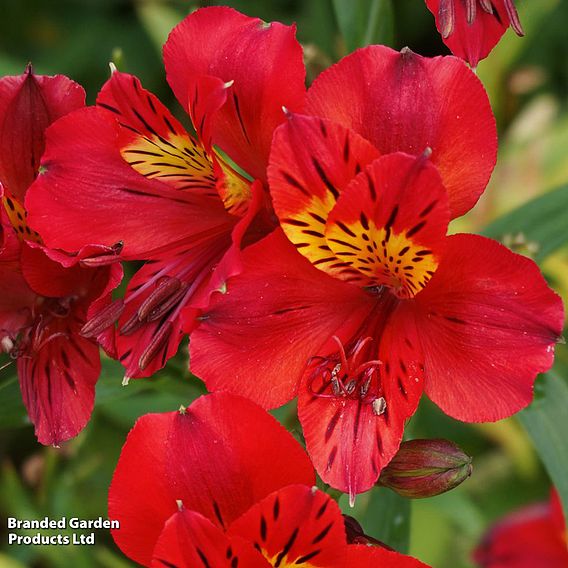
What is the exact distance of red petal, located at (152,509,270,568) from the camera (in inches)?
32.5

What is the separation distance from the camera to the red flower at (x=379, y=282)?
0.86 meters

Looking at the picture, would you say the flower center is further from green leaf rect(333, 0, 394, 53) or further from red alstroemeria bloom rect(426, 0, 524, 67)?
green leaf rect(333, 0, 394, 53)

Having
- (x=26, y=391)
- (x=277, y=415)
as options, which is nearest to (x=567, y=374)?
(x=277, y=415)

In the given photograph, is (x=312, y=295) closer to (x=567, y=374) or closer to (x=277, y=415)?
(x=277, y=415)

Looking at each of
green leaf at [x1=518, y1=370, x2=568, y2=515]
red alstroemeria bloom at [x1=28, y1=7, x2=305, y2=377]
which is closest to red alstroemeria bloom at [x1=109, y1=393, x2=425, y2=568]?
red alstroemeria bloom at [x1=28, y1=7, x2=305, y2=377]

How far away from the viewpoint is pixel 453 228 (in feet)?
6.57

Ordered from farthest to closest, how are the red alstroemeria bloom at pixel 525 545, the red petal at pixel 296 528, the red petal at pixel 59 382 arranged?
the red alstroemeria bloom at pixel 525 545
the red petal at pixel 59 382
the red petal at pixel 296 528

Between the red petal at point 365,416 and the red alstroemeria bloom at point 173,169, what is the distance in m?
0.17

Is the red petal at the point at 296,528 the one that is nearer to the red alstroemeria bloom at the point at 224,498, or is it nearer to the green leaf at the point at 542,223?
the red alstroemeria bloom at the point at 224,498

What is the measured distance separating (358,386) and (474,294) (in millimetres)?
152

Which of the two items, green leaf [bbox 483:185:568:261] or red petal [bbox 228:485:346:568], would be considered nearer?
red petal [bbox 228:485:346:568]

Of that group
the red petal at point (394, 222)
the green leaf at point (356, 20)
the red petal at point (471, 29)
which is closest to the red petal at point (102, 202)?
the red petal at point (394, 222)

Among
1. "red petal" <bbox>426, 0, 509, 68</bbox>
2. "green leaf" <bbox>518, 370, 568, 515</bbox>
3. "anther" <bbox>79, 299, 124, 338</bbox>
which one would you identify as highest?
"red petal" <bbox>426, 0, 509, 68</bbox>

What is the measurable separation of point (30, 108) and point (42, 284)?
8.1 inches
